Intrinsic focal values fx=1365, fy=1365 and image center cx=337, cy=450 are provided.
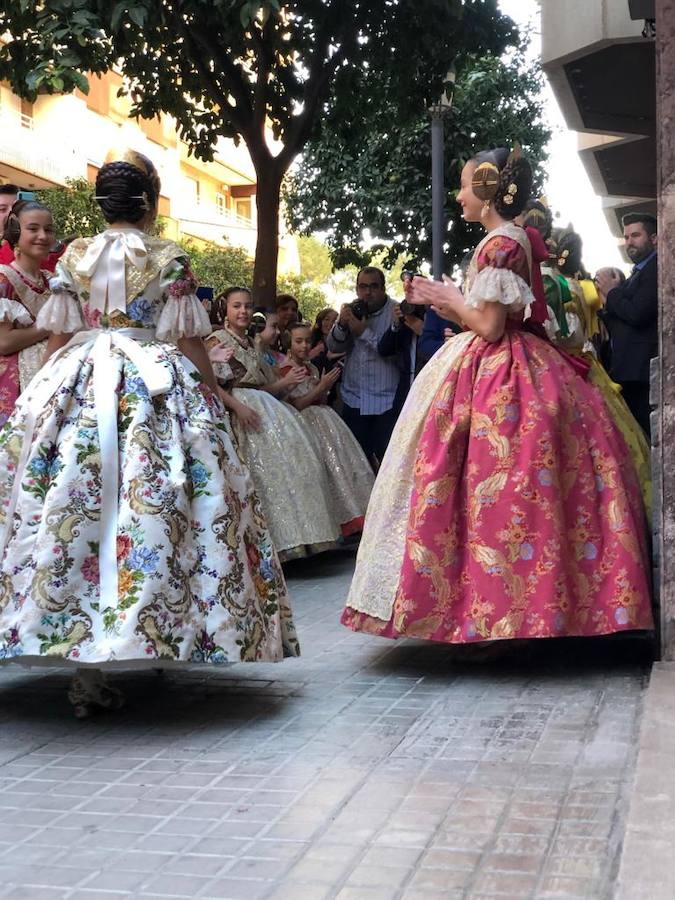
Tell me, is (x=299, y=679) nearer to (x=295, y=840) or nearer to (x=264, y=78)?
(x=295, y=840)

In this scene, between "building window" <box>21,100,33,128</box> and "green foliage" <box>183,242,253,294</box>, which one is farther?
"green foliage" <box>183,242,253,294</box>

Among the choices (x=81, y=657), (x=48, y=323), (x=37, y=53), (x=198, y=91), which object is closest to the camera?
(x=81, y=657)

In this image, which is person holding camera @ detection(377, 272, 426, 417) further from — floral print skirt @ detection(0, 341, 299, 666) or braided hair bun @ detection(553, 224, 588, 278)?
floral print skirt @ detection(0, 341, 299, 666)

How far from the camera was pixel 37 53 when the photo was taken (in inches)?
365

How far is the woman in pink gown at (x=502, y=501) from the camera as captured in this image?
202 inches

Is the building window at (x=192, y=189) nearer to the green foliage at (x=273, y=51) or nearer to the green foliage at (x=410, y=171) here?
the green foliage at (x=410, y=171)

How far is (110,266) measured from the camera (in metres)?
4.69

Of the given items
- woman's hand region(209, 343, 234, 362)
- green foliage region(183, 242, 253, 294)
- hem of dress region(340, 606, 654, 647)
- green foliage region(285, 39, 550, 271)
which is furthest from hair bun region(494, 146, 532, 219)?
green foliage region(183, 242, 253, 294)

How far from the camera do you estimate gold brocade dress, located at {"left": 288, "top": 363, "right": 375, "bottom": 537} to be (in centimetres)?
926

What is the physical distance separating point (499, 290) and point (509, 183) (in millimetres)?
554

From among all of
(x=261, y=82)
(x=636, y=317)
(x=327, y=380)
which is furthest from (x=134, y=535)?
(x=261, y=82)

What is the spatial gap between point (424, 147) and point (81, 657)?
52.0 feet

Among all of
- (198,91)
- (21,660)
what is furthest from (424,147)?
(21,660)

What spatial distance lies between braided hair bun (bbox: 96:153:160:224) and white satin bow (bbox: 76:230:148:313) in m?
0.14
